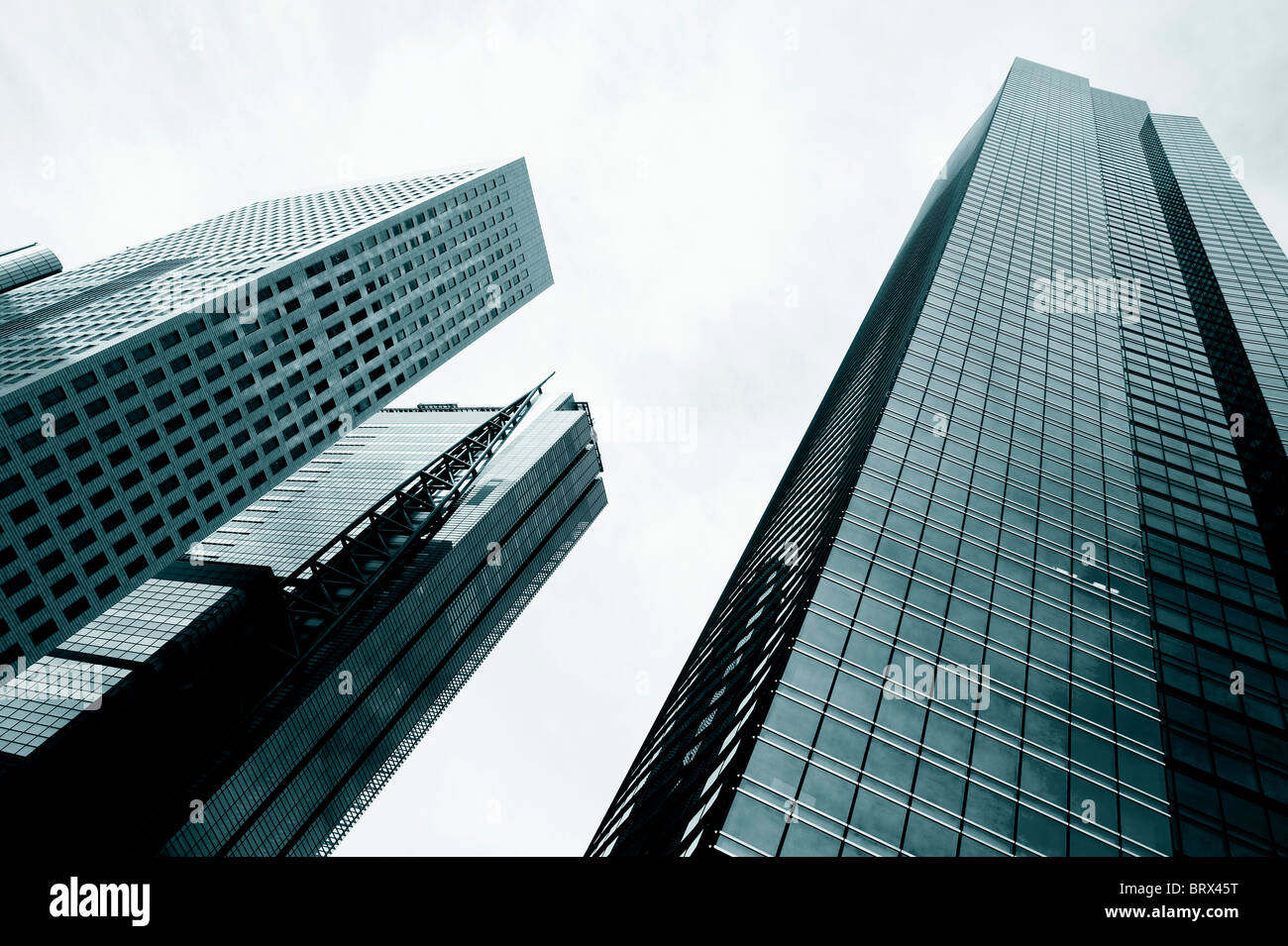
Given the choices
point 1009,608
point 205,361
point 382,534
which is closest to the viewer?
point 1009,608

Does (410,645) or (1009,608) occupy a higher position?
(1009,608)

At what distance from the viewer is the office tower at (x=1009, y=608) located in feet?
79.2

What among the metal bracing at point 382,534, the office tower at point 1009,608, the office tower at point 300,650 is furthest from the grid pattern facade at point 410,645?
the office tower at point 1009,608

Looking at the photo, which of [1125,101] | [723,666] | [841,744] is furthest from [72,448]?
[1125,101]

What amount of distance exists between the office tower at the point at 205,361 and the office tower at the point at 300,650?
20.1 m

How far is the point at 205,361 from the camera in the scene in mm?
67375

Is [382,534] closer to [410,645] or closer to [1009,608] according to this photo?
[410,645]

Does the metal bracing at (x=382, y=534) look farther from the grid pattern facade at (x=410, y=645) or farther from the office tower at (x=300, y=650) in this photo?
the grid pattern facade at (x=410, y=645)

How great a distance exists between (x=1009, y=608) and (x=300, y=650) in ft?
303

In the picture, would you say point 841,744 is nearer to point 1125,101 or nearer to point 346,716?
point 346,716

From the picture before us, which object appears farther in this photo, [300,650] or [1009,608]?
[300,650]

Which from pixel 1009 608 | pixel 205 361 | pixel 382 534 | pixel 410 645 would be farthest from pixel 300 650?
pixel 1009 608

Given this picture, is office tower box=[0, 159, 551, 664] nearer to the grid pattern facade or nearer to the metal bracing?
the grid pattern facade

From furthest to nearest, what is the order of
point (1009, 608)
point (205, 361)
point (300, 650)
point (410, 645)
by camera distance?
point (410, 645) → point (300, 650) → point (205, 361) → point (1009, 608)
